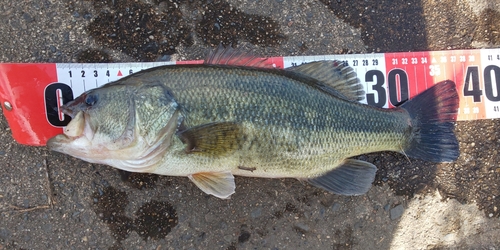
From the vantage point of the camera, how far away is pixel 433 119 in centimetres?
282

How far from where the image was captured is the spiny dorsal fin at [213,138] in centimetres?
229

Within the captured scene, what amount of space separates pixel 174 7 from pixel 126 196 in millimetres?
1537

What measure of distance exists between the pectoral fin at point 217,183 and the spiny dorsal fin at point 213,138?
0.19 meters

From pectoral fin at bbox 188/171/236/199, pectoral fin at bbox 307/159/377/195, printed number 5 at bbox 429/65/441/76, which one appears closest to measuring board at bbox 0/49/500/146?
printed number 5 at bbox 429/65/441/76

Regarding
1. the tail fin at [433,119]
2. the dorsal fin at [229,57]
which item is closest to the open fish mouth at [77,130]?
the dorsal fin at [229,57]

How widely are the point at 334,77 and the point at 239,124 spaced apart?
0.83 meters

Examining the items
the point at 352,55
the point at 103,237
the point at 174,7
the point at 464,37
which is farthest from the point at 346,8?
the point at 103,237

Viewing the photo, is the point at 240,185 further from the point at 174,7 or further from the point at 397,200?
the point at 174,7

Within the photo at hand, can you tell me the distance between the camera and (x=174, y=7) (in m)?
3.01

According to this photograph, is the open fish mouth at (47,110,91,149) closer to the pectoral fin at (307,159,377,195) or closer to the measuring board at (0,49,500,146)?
the measuring board at (0,49,500,146)

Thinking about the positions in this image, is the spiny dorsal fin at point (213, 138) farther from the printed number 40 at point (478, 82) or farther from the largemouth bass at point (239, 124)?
the printed number 40 at point (478, 82)

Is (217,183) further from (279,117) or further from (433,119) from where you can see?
(433,119)

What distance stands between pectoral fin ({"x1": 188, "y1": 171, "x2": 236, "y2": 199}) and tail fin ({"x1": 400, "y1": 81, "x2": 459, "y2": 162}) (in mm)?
1364

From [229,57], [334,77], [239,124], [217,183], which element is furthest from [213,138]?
[334,77]
